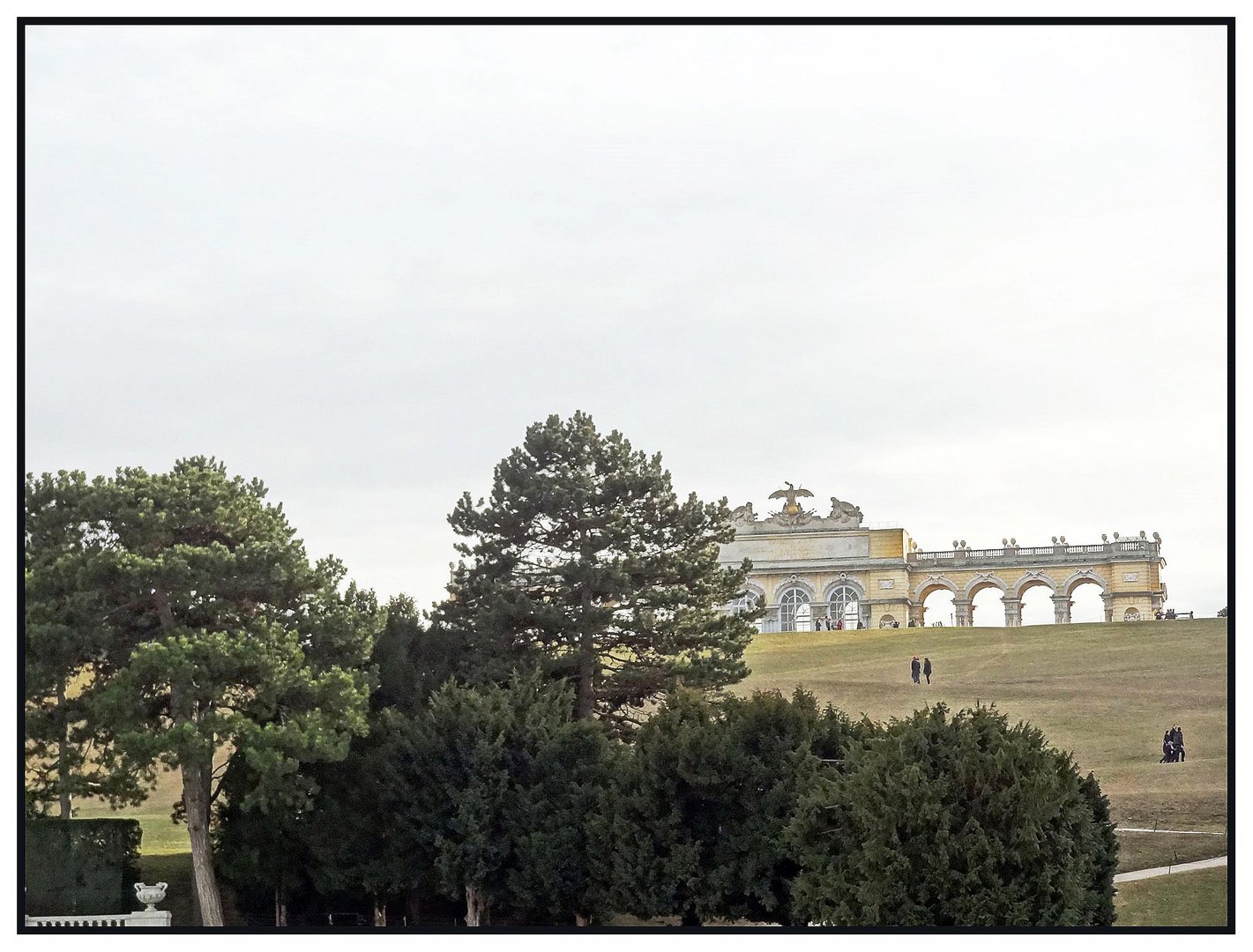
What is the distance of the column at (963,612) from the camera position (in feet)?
233

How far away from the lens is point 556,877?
28359 mm

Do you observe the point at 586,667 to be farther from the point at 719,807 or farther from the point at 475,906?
the point at 719,807

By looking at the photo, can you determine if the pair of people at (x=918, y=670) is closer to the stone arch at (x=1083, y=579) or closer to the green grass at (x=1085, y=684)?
the green grass at (x=1085, y=684)

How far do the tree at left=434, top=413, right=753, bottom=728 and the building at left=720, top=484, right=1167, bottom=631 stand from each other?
3464 centimetres

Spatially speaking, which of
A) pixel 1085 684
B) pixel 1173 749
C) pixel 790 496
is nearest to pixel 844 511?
pixel 790 496

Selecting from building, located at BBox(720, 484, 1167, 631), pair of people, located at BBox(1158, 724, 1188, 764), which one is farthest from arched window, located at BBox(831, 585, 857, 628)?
pair of people, located at BBox(1158, 724, 1188, 764)

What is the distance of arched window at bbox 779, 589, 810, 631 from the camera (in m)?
71.6

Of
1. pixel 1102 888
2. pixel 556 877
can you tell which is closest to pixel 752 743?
pixel 556 877

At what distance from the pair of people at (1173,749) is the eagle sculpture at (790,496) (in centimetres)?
3388

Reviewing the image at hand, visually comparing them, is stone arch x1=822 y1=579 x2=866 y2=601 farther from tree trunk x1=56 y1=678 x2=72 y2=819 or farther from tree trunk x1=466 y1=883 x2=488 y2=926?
tree trunk x1=56 y1=678 x2=72 y2=819

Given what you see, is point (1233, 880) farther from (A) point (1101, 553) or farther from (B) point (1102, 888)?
(A) point (1101, 553)

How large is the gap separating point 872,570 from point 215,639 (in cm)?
4688

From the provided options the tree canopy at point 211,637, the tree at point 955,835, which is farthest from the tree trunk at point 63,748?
the tree at point 955,835

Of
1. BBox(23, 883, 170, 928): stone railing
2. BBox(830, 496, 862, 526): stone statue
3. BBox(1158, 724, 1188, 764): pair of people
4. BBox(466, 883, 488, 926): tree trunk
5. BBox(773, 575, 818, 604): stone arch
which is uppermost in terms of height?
BBox(830, 496, 862, 526): stone statue
